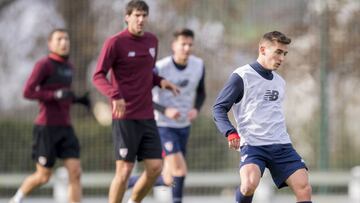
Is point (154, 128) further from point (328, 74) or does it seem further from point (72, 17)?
point (72, 17)

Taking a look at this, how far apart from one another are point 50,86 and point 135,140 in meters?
2.37

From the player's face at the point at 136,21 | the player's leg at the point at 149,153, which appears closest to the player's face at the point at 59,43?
the player's face at the point at 136,21

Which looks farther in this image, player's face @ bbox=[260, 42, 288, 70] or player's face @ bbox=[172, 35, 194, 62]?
player's face @ bbox=[172, 35, 194, 62]

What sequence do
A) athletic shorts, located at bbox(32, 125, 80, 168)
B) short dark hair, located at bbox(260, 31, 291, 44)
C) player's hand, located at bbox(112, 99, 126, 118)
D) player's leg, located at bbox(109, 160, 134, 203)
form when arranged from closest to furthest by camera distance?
short dark hair, located at bbox(260, 31, 291, 44) < player's hand, located at bbox(112, 99, 126, 118) < player's leg, located at bbox(109, 160, 134, 203) < athletic shorts, located at bbox(32, 125, 80, 168)

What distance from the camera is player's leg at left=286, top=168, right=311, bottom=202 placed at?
29.3 ft

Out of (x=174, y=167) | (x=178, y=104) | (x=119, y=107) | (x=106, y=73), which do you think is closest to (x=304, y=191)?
(x=119, y=107)

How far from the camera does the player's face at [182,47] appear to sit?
12375 millimetres

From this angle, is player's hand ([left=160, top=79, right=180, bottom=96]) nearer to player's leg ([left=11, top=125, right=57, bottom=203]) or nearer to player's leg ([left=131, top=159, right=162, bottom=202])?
player's leg ([left=131, top=159, right=162, bottom=202])

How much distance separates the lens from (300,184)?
8984 millimetres

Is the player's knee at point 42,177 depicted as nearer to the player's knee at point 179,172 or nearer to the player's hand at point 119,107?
the player's knee at point 179,172

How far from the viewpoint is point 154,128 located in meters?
10.8

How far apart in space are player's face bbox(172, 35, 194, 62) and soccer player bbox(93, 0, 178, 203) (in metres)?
1.57

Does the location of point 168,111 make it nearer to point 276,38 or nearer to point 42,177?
point 42,177

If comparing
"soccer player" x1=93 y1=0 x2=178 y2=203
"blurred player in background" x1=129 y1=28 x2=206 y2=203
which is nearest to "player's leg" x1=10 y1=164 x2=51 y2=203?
"blurred player in background" x1=129 y1=28 x2=206 y2=203
